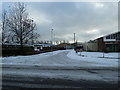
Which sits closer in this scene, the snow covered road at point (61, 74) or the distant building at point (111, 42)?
the snow covered road at point (61, 74)

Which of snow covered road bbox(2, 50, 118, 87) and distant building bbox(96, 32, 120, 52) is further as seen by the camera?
distant building bbox(96, 32, 120, 52)

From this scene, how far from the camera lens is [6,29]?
41.3m

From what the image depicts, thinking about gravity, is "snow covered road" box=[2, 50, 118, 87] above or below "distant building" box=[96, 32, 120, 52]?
below

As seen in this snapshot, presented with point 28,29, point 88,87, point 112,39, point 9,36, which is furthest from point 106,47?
point 88,87

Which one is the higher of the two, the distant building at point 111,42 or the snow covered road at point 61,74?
the distant building at point 111,42

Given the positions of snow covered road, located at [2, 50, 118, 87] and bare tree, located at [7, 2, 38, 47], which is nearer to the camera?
snow covered road, located at [2, 50, 118, 87]

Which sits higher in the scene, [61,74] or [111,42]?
[111,42]

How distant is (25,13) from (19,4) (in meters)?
2.78

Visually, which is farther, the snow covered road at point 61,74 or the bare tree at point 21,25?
the bare tree at point 21,25

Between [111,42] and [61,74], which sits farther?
[111,42]

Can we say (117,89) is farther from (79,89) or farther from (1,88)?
(1,88)

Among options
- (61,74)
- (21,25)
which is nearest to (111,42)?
(21,25)

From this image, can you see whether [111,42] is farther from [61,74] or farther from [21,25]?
[61,74]

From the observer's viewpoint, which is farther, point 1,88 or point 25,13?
point 25,13
